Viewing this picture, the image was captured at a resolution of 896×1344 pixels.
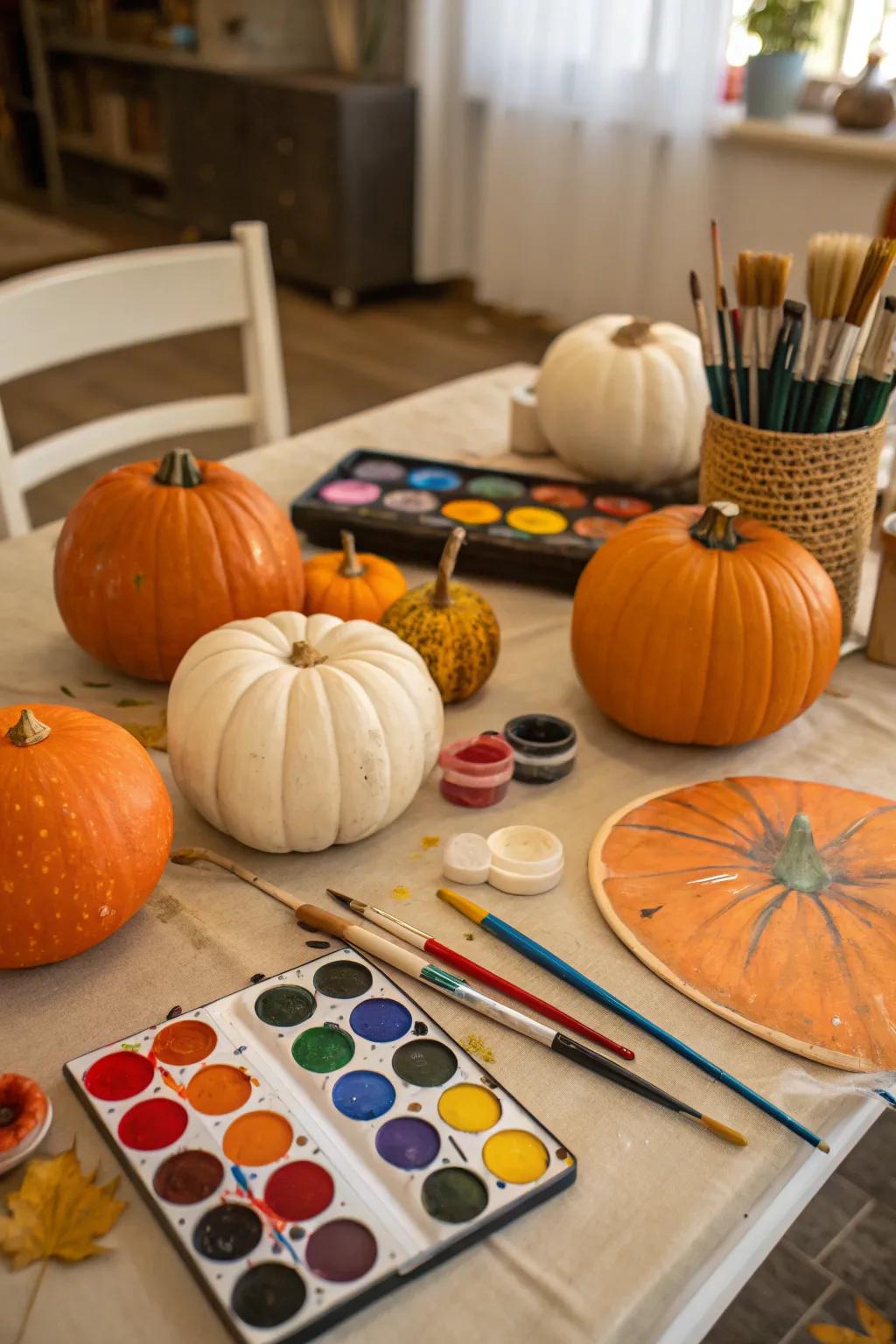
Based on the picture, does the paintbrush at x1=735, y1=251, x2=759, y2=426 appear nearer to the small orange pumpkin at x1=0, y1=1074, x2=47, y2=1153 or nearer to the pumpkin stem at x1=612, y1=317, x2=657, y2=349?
the pumpkin stem at x1=612, y1=317, x2=657, y2=349

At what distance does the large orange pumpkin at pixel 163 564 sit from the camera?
905 mm

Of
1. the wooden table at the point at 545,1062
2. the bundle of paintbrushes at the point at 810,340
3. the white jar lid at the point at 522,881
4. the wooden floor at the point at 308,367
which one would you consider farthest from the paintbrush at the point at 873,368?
the wooden floor at the point at 308,367

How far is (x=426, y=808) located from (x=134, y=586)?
30cm

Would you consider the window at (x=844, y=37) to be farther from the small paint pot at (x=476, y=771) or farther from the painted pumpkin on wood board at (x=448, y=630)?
the small paint pot at (x=476, y=771)

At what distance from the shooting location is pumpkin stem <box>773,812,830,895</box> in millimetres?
Answer: 711

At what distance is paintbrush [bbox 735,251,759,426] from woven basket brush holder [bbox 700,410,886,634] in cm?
2

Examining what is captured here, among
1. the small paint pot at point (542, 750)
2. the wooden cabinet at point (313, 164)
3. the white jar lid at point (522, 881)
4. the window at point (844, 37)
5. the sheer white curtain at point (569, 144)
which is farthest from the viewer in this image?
the wooden cabinet at point (313, 164)

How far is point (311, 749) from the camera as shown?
2.36 ft

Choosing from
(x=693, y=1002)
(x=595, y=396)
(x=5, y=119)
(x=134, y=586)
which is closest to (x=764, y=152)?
(x=595, y=396)

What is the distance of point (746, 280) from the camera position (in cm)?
85

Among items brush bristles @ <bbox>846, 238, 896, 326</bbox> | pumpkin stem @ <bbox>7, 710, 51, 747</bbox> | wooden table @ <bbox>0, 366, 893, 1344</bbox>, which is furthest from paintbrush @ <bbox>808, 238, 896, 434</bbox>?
pumpkin stem @ <bbox>7, 710, 51, 747</bbox>

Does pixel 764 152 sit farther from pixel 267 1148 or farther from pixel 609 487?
pixel 267 1148

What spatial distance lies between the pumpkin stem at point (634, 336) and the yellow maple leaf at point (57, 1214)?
0.98 metres

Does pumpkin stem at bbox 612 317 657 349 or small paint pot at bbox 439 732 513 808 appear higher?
pumpkin stem at bbox 612 317 657 349
